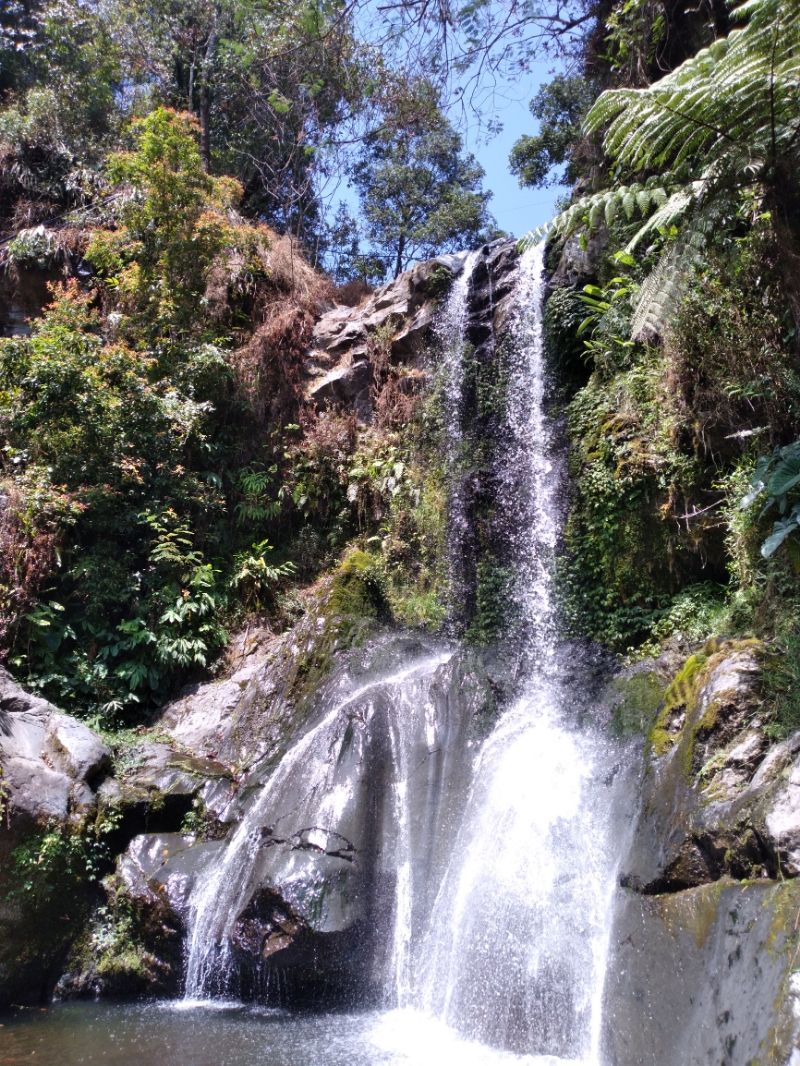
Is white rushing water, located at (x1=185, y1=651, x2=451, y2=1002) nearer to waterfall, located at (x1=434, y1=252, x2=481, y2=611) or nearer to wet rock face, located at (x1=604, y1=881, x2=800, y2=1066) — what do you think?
wet rock face, located at (x1=604, y1=881, x2=800, y2=1066)

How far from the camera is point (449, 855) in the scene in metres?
6.49

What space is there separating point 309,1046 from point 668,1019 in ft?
8.00

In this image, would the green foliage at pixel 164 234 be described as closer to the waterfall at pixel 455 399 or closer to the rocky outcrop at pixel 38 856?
the waterfall at pixel 455 399

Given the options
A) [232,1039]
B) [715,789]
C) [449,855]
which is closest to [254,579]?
[449,855]

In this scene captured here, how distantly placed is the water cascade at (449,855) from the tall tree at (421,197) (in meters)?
16.8

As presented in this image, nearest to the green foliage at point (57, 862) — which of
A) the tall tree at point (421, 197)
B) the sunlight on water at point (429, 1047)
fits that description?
the sunlight on water at point (429, 1047)

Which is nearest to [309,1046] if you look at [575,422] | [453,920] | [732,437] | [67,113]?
[453,920]

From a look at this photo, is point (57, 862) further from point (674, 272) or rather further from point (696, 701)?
point (674, 272)

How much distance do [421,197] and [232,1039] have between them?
864 inches

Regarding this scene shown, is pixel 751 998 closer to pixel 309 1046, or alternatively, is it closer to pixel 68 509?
pixel 309 1046

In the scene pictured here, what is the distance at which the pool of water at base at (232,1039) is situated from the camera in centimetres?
516

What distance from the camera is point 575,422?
9.73m

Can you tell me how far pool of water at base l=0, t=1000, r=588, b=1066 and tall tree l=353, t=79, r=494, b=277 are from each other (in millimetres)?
20262

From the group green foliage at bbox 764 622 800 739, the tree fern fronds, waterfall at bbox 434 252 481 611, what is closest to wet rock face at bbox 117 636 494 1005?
waterfall at bbox 434 252 481 611
